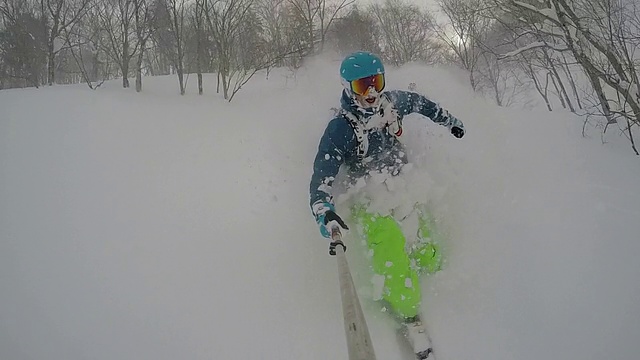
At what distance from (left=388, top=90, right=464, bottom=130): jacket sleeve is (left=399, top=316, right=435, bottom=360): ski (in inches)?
64.6

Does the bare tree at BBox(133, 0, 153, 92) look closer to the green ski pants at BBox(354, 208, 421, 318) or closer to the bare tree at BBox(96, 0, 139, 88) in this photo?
the bare tree at BBox(96, 0, 139, 88)

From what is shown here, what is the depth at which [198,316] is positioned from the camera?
2697mm

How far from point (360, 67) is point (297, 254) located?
161cm

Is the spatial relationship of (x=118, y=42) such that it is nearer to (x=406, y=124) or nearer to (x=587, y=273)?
(x=406, y=124)

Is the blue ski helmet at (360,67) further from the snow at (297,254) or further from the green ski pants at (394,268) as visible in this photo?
the green ski pants at (394,268)

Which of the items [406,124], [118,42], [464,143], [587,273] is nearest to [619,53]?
[464,143]

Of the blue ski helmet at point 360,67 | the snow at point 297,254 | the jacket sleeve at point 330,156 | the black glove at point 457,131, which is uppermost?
the blue ski helmet at point 360,67

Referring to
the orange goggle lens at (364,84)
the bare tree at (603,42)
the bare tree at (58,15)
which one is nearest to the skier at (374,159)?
the orange goggle lens at (364,84)

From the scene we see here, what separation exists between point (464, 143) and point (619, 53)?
230 cm

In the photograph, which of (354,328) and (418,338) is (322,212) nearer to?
(418,338)

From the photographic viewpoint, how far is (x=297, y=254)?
346 centimetres

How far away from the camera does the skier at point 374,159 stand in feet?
8.68

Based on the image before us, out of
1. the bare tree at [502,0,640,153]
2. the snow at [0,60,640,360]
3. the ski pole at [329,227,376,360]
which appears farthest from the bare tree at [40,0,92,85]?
the ski pole at [329,227,376,360]

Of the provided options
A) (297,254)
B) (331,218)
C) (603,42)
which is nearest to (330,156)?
(331,218)
